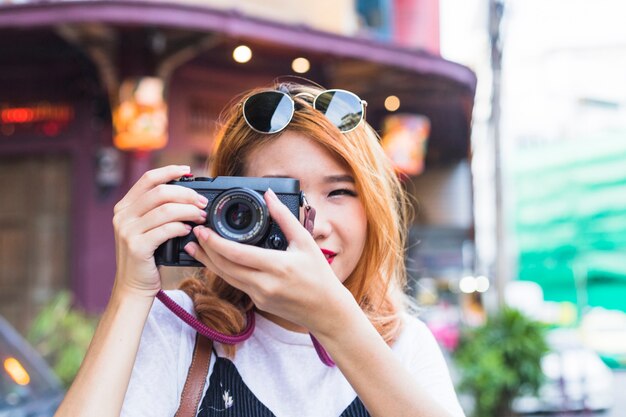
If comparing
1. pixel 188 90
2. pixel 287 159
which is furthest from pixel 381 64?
pixel 287 159

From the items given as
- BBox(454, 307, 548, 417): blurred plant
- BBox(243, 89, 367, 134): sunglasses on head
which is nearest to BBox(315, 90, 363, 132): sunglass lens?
BBox(243, 89, 367, 134): sunglasses on head

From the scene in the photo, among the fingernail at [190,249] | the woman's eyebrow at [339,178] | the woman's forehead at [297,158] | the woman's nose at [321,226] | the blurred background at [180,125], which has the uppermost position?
the blurred background at [180,125]

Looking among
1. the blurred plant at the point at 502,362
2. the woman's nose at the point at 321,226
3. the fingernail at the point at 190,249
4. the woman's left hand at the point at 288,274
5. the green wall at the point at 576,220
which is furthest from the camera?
the green wall at the point at 576,220

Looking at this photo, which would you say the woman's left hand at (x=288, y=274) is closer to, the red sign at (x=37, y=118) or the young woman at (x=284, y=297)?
the young woman at (x=284, y=297)

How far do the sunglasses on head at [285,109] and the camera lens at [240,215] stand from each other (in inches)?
10.4

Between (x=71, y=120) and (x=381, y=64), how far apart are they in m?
3.59

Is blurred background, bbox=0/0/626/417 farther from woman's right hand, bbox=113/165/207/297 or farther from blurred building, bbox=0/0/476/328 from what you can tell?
woman's right hand, bbox=113/165/207/297

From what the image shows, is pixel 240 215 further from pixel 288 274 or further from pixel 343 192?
pixel 343 192

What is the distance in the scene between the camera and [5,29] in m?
6.96

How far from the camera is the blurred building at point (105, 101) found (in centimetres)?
732

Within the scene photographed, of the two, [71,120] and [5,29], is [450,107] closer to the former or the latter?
[71,120]

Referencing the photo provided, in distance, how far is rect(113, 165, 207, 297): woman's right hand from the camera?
136 centimetres

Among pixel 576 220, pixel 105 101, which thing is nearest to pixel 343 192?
pixel 105 101

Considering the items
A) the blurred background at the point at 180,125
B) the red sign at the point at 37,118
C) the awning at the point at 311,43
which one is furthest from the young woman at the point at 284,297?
the red sign at the point at 37,118
